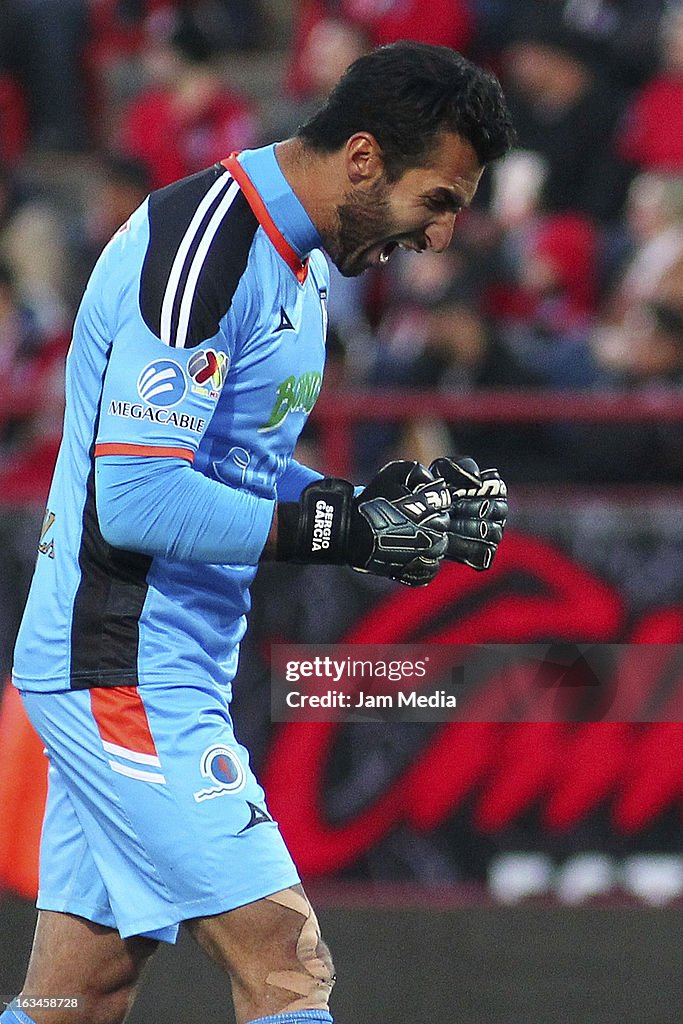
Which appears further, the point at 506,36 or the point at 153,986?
the point at 506,36

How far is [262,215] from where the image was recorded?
111 inches

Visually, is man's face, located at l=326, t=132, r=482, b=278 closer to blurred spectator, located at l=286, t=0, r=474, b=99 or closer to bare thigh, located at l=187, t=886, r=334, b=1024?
bare thigh, located at l=187, t=886, r=334, b=1024

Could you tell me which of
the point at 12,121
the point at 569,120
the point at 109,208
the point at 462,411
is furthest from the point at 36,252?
the point at 462,411

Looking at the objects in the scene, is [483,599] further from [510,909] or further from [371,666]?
[510,909]

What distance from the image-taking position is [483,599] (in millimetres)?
4871

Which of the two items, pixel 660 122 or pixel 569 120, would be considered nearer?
pixel 660 122

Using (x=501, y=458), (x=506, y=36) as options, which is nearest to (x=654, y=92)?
(x=506, y=36)

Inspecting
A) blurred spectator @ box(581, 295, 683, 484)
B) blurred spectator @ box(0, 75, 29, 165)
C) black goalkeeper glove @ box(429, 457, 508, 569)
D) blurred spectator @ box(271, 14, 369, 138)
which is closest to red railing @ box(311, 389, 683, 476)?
blurred spectator @ box(581, 295, 683, 484)

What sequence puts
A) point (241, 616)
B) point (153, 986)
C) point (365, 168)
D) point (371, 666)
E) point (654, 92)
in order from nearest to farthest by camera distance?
point (365, 168) → point (241, 616) → point (153, 986) → point (371, 666) → point (654, 92)

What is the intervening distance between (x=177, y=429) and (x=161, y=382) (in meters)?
0.08

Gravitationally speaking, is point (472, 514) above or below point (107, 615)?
above

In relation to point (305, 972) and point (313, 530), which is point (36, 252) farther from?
point (305, 972)

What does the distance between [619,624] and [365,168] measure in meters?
2.36

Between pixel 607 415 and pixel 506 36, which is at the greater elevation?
pixel 506 36
